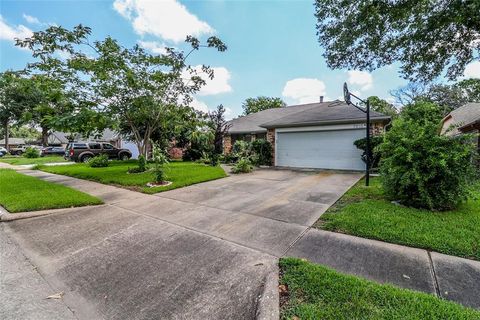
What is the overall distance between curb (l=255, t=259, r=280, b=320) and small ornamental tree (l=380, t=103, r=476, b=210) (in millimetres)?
4082

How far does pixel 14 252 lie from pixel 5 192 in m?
4.87

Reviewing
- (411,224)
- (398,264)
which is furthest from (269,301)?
(411,224)

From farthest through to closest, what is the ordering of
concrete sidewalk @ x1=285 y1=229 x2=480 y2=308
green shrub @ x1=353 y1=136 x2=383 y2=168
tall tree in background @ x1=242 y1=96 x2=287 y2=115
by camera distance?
tall tree in background @ x1=242 y1=96 x2=287 y2=115 < green shrub @ x1=353 y1=136 x2=383 y2=168 < concrete sidewalk @ x1=285 y1=229 x2=480 y2=308

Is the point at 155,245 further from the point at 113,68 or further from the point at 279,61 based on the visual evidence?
the point at 279,61

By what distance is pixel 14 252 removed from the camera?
10.4 ft

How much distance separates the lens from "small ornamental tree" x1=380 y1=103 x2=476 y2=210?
14.9ft

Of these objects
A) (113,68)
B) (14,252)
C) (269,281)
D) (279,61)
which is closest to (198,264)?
(269,281)

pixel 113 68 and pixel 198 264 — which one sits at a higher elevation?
pixel 113 68

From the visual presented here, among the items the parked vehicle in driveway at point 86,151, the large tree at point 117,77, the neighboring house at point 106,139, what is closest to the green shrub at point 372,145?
the large tree at point 117,77

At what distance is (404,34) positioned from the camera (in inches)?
334

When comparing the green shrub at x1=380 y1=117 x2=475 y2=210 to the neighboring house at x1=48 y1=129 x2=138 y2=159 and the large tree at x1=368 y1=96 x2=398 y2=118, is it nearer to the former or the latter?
the neighboring house at x1=48 y1=129 x2=138 y2=159

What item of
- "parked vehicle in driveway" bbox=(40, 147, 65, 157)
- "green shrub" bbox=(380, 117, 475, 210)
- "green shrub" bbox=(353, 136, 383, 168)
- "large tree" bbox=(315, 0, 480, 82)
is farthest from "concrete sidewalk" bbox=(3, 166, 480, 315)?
"parked vehicle in driveway" bbox=(40, 147, 65, 157)

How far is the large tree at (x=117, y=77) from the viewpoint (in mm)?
8312

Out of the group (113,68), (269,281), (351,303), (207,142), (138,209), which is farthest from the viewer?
(207,142)
